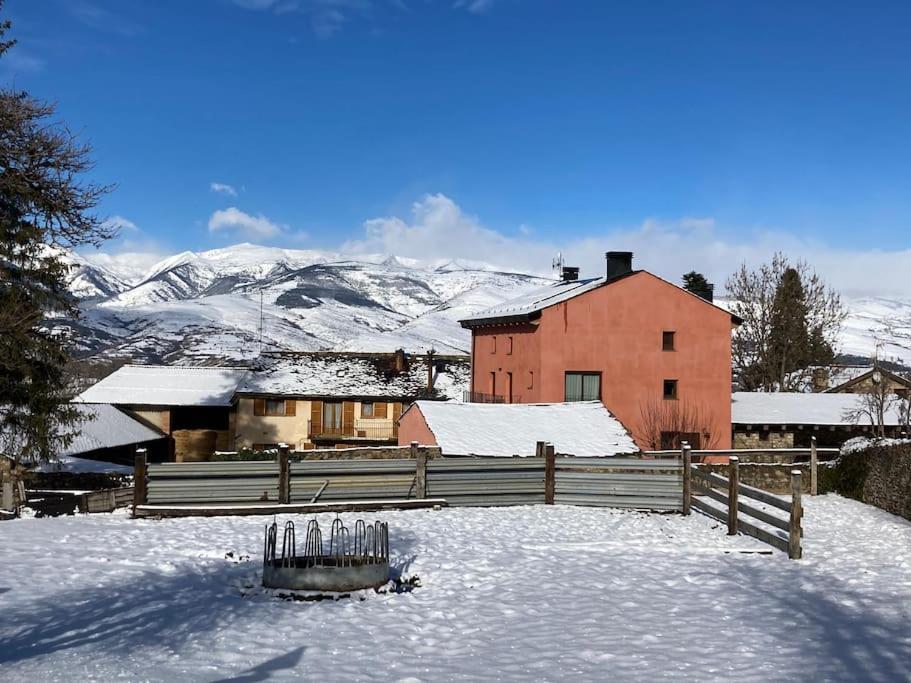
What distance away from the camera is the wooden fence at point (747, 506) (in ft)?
50.1

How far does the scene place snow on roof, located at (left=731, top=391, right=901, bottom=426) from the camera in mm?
45938

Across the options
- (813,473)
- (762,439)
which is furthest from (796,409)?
(813,473)

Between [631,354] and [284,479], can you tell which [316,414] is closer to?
[631,354]

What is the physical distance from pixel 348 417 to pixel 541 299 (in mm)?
17759

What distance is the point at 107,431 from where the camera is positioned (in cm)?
4706

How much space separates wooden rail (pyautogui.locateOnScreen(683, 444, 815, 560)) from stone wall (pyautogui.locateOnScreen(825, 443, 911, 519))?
4.43 metres

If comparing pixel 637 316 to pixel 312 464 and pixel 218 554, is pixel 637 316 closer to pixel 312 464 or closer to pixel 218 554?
pixel 312 464

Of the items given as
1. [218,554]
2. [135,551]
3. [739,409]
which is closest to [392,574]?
[218,554]

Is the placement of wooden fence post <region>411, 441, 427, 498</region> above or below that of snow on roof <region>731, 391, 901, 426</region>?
below

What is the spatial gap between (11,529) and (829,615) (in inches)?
587

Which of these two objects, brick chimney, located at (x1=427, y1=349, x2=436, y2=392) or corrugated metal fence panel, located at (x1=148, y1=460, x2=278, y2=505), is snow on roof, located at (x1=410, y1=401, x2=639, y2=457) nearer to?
corrugated metal fence panel, located at (x1=148, y1=460, x2=278, y2=505)

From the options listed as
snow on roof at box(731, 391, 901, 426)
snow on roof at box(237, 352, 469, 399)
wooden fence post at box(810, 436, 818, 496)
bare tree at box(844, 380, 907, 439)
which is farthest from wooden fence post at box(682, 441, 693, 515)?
snow on roof at box(237, 352, 469, 399)

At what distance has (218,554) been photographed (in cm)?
1459

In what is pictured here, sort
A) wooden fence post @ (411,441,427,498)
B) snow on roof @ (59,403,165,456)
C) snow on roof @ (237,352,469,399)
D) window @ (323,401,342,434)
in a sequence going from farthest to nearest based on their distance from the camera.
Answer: snow on roof @ (237,352,469,399), window @ (323,401,342,434), snow on roof @ (59,403,165,456), wooden fence post @ (411,441,427,498)
